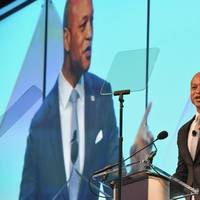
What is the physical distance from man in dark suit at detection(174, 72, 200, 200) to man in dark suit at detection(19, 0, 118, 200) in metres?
1.67

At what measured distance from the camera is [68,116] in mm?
5590

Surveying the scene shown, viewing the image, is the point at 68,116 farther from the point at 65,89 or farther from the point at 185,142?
the point at 185,142

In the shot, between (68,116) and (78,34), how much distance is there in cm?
70


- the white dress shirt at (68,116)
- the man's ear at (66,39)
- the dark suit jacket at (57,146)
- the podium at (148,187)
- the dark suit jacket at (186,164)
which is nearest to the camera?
the podium at (148,187)

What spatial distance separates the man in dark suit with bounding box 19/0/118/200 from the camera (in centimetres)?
535

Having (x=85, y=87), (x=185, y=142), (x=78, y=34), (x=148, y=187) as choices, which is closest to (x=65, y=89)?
(x=85, y=87)

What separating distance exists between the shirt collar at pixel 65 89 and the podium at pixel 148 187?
8.08ft

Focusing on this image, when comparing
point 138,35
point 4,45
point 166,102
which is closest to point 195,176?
point 166,102

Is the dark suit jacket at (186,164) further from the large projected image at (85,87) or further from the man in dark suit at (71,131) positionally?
the man in dark suit at (71,131)

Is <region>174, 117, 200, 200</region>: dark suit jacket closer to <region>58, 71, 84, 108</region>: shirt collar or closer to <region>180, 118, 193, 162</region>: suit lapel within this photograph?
<region>180, 118, 193, 162</region>: suit lapel

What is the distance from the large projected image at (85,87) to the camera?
4.82m

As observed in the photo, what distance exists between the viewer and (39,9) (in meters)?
6.15

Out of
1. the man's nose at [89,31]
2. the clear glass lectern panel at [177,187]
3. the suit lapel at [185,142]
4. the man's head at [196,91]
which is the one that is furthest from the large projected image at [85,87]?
the clear glass lectern panel at [177,187]

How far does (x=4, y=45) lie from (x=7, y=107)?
646 millimetres
